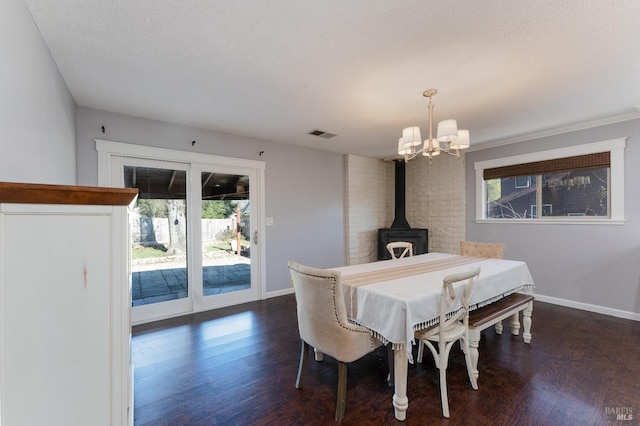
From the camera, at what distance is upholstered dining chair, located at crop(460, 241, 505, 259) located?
10.5 ft

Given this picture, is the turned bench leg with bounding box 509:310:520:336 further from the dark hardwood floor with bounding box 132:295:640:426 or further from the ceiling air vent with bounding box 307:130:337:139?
the ceiling air vent with bounding box 307:130:337:139

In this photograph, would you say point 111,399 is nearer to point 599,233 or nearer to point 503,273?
point 503,273

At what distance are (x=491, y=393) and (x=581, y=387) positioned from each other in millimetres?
677

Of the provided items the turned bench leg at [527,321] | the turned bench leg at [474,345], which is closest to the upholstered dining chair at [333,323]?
the turned bench leg at [474,345]

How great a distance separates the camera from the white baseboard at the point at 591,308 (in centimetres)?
327

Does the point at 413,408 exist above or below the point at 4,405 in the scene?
below

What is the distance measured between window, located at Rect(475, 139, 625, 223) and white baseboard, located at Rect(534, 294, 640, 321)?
3.50 feet

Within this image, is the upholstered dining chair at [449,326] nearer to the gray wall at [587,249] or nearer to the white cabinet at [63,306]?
the white cabinet at [63,306]

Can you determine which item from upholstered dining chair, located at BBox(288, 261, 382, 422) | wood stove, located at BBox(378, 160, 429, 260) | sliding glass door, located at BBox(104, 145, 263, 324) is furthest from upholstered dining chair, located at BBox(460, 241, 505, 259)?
sliding glass door, located at BBox(104, 145, 263, 324)

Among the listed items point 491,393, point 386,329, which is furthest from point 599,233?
point 386,329

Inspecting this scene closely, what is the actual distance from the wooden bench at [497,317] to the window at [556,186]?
1848 mm

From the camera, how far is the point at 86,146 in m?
2.96

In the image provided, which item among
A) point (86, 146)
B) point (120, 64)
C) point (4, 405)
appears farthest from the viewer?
point (86, 146)

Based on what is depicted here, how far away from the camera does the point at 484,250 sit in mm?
3322
